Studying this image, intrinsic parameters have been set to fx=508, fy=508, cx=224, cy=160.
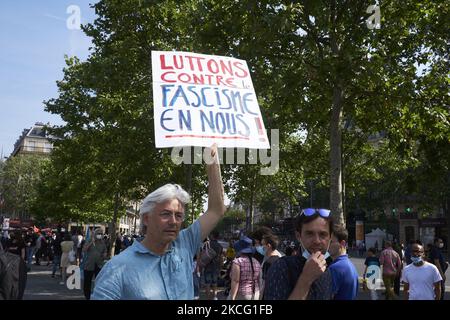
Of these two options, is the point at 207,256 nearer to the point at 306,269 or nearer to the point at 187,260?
the point at 187,260

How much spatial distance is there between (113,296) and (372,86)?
13200 mm

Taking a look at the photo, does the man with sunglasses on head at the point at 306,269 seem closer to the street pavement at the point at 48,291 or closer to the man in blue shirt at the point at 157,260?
the man in blue shirt at the point at 157,260

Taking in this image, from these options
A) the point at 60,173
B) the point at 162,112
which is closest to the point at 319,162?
the point at 60,173

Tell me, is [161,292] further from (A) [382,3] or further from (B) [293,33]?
(A) [382,3]

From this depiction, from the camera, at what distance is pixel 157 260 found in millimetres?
2746

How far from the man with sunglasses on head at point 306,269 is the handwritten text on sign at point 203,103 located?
2.74ft

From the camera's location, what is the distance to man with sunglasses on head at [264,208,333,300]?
2529mm

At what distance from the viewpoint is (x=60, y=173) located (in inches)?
1252

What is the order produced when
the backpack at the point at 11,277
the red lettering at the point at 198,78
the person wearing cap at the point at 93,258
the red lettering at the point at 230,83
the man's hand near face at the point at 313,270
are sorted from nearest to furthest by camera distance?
the man's hand near face at the point at 313,270
the backpack at the point at 11,277
the red lettering at the point at 198,78
the red lettering at the point at 230,83
the person wearing cap at the point at 93,258

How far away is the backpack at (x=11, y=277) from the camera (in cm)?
281

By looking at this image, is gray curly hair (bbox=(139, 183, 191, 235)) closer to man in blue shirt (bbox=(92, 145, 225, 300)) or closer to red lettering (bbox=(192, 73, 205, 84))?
man in blue shirt (bbox=(92, 145, 225, 300))

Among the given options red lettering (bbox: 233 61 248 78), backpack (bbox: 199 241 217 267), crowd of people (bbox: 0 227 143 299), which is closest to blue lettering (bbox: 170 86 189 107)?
red lettering (bbox: 233 61 248 78)

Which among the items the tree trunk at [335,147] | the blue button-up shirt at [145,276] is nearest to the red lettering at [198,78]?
the blue button-up shirt at [145,276]

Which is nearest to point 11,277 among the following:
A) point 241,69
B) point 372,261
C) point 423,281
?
point 241,69
